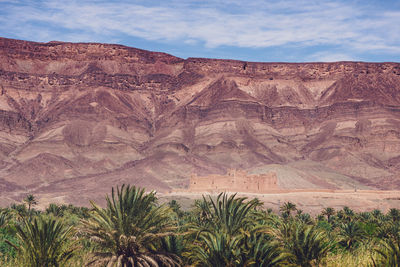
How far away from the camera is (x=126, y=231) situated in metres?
21.6

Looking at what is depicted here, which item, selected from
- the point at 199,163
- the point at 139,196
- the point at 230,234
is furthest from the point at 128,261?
the point at 199,163

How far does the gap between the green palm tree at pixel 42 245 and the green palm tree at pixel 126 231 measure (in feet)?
3.51

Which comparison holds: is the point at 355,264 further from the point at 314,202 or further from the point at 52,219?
the point at 314,202

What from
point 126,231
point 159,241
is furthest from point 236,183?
point 126,231

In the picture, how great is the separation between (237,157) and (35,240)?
176 m

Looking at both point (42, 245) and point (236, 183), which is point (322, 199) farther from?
point (42, 245)

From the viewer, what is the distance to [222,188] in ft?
385

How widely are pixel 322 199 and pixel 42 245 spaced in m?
94.3

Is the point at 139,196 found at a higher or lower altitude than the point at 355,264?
higher

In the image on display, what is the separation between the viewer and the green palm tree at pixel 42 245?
838 inches

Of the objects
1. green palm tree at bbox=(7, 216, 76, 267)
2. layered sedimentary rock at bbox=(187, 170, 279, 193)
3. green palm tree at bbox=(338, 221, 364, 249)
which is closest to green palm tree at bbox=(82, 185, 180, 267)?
green palm tree at bbox=(7, 216, 76, 267)

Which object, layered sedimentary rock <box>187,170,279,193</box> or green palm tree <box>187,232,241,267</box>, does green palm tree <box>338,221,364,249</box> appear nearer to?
green palm tree <box>187,232,241,267</box>

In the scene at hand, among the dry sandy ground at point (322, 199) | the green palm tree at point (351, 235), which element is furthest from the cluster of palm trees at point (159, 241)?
the dry sandy ground at point (322, 199)

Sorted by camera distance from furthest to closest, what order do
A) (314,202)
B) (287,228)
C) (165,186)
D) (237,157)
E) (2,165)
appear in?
(237,157), (2,165), (165,186), (314,202), (287,228)
